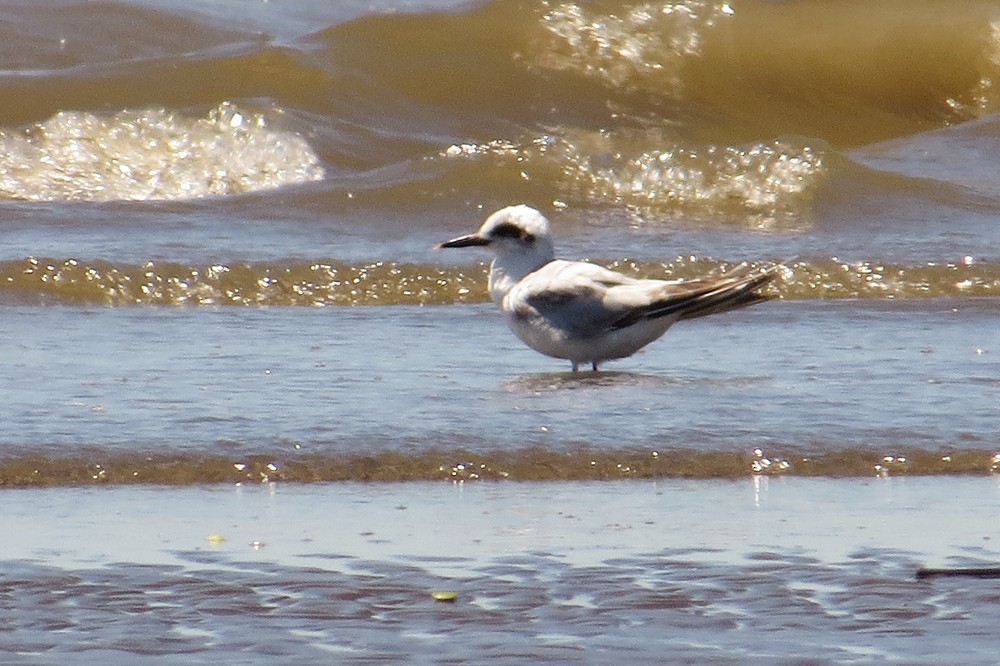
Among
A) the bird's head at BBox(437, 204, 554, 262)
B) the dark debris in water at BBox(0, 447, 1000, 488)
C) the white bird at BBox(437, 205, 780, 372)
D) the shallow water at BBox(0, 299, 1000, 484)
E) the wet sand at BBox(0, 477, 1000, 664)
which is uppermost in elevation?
the bird's head at BBox(437, 204, 554, 262)

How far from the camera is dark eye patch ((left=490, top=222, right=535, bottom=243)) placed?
19.6 feet

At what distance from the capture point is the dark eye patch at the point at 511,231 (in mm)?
5988

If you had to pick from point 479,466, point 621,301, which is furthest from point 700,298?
point 479,466

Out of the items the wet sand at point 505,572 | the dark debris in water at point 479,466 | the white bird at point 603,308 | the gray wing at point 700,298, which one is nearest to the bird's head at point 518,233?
the white bird at point 603,308

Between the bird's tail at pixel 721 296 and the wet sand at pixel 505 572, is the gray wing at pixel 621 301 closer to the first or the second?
the bird's tail at pixel 721 296

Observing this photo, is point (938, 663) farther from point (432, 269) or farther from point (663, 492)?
point (432, 269)

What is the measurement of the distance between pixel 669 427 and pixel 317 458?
2.86ft

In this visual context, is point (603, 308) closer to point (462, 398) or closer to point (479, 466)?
point (462, 398)

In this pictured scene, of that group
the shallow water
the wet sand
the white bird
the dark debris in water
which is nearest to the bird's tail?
the white bird

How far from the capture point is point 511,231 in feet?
19.7

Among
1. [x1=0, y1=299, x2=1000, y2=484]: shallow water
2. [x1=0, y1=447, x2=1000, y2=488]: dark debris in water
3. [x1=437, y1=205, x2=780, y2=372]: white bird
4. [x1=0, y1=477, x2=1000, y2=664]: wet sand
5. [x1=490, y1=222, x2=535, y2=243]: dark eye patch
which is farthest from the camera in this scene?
[x1=490, y1=222, x2=535, y2=243]: dark eye patch

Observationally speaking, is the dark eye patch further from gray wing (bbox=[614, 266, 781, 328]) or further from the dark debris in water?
the dark debris in water

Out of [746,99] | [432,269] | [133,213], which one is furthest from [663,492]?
[746,99]

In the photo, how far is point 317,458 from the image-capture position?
13.6ft
